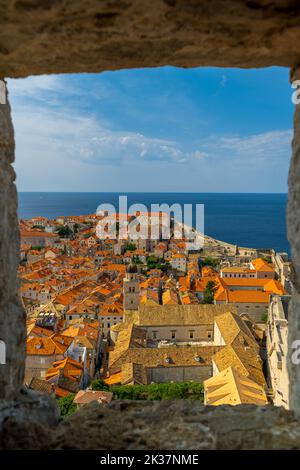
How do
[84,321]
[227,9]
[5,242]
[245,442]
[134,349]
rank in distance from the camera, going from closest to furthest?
[227,9]
[245,442]
[5,242]
[134,349]
[84,321]

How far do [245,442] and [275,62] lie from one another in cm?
216

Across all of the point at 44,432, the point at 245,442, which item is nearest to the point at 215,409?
the point at 245,442

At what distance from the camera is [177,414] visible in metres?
2.24

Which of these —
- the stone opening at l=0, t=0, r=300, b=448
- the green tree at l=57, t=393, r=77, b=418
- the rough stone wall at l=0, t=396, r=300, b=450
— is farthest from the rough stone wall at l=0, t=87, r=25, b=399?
the green tree at l=57, t=393, r=77, b=418

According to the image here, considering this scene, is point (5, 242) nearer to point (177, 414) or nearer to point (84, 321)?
point (177, 414)

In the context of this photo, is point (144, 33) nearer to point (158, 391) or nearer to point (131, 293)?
point (158, 391)

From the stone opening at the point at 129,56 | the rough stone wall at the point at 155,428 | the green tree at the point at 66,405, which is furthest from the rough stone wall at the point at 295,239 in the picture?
the green tree at the point at 66,405

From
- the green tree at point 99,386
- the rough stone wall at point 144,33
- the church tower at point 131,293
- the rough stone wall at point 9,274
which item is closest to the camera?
the rough stone wall at point 144,33

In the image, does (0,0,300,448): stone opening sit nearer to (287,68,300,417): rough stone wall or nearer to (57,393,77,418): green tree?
(287,68,300,417): rough stone wall

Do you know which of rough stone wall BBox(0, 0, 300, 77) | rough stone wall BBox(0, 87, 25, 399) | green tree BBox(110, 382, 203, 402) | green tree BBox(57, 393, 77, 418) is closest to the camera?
rough stone wall BBox(0, 0, 300, 77)

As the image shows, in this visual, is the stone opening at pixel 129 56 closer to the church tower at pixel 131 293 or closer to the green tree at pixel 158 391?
the green tree at pixel 158 391

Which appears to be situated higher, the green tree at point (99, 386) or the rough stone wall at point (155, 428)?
the rough stone wall at point (155, 428)

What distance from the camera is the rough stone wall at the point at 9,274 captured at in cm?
217

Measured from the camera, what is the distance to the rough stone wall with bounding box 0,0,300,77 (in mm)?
1806
